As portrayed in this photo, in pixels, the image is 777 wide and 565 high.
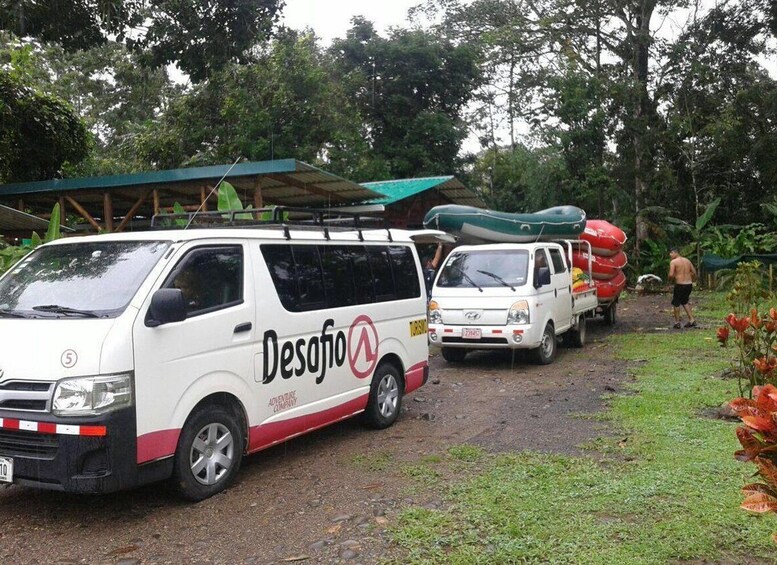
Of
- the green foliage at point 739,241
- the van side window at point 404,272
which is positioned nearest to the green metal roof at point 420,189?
the green foliage at point 739,241

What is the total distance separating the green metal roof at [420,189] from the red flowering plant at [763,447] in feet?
44.8

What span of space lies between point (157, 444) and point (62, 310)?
3.57 feet

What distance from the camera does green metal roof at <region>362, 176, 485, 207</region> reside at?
1741cm

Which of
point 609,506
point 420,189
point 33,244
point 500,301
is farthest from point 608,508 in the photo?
point 420,189

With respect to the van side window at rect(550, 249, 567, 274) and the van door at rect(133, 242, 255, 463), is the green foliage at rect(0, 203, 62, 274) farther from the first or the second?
the van side window at rect(550, 249, 567, 274)

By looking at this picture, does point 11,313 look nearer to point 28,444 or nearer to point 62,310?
point 62,310

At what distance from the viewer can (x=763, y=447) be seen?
8.86 feet

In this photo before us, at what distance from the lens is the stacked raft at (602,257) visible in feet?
45.4

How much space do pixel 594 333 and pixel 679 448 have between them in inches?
357

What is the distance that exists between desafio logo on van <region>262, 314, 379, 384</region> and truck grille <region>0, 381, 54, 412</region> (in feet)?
5.21

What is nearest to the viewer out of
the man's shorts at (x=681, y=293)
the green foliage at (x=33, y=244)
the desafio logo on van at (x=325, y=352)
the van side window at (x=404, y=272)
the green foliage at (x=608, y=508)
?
Result: the green foliage at (x=608, y=508)

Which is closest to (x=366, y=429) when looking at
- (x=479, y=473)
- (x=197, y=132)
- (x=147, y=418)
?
(x=479, y=473)

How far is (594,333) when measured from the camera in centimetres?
1480

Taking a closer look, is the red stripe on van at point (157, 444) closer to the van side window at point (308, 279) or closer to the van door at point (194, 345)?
the van door at point (194, 345)
